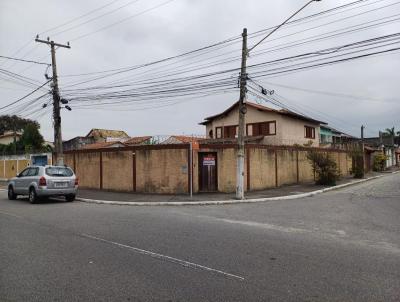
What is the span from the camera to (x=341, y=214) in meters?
13.6

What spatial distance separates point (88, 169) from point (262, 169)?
426 inches

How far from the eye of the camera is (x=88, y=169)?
2569 centimetres

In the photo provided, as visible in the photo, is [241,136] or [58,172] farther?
[241,136]

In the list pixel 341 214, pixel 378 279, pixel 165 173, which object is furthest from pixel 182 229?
pixel 165 173

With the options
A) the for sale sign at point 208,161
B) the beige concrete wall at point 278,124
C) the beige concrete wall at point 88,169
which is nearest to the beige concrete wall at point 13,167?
the beige concrete wall at point 88,169

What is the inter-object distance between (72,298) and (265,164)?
19.1m

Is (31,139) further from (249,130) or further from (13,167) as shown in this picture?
(249,130)

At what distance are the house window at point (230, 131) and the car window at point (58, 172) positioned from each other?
883 inches

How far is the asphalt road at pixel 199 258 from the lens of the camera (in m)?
5.36

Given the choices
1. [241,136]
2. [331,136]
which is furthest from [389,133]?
[241,136]

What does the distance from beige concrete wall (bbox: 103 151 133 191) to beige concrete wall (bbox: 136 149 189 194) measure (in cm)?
75

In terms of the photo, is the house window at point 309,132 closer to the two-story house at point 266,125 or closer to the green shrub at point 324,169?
the two-story house at point 266,125

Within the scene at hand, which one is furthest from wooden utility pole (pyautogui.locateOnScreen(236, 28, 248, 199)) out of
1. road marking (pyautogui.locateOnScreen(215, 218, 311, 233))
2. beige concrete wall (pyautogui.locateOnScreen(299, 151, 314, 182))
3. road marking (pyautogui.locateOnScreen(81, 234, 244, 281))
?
beige concrete wall (pyautogui.locateOnScreen(299, 151, 314, 182))

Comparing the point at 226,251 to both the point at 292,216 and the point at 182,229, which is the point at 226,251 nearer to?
the point at 182,229
